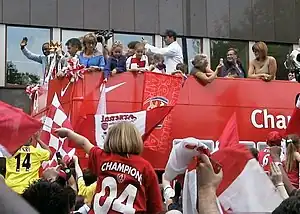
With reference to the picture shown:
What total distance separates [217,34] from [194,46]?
75 centimetres

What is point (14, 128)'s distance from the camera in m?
6.16

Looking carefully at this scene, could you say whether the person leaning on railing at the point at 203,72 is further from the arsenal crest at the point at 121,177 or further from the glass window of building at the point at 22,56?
the glass window of building at the point at 22,56

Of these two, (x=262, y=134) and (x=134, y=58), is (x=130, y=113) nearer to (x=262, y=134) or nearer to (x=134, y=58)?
(x=134, y=58)

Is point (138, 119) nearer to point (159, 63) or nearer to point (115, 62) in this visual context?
point (115, 62)

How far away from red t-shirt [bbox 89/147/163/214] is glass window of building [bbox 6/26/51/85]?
500 inches

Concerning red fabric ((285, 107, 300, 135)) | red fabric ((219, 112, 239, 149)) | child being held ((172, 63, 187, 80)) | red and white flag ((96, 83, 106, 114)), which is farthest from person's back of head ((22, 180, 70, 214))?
child being held ((172, 63, 187, 80))

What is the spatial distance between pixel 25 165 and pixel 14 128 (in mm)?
2820

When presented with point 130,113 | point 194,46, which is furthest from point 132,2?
point 130,113

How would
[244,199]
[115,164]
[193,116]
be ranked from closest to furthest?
[244,199]
[115,164]
[193,116]

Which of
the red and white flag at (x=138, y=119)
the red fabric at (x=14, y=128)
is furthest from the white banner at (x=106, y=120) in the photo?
the red fabric at (x=14, y=128)

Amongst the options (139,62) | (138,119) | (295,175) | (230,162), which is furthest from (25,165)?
(230,162)

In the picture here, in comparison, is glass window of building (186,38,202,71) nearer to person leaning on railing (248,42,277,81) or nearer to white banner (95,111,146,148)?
person leaning on railing (248,42,277,81)

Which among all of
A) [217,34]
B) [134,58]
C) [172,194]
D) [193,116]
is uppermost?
[217,34]

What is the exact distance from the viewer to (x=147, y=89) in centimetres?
1067
